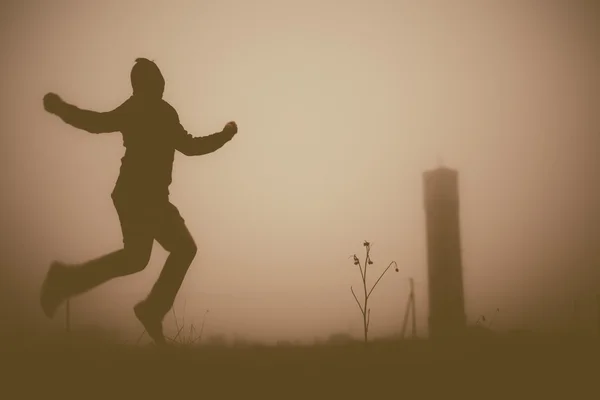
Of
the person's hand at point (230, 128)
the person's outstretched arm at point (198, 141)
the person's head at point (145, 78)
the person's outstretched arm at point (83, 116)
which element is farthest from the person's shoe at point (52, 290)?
the person's hand at point (230, 128)

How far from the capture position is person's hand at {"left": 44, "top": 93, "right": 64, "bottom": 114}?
12.1 ft

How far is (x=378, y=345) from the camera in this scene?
4547 mm

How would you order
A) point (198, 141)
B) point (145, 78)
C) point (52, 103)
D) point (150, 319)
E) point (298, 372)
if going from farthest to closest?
point (198, 141) < point (145, 78) < point (150, 319) < point (52, 103) < point (298, 372)

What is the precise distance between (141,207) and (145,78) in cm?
107

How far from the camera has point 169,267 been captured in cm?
386

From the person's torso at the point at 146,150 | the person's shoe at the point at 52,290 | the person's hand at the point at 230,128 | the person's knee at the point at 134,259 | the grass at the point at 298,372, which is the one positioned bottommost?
the grass at the point at 298,372

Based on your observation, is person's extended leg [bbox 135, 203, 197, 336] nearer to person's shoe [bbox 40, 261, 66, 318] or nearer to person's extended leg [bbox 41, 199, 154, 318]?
person's extended leg [bbox 41, 199, 154, 318]

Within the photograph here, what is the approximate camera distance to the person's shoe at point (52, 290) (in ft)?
12.3

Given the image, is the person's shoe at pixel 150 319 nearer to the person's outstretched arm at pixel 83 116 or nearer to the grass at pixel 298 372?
the grass at pixel 298 372

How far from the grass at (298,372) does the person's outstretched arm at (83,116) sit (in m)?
1.73

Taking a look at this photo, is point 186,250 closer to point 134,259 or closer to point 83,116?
point 134,259

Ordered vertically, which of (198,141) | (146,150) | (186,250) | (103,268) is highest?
(198,141)

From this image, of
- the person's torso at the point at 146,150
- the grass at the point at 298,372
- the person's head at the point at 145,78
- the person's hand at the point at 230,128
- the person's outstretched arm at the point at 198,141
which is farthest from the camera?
the person's hand at the point at 230,128

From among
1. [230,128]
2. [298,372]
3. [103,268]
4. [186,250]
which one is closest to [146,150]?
[230,128]
